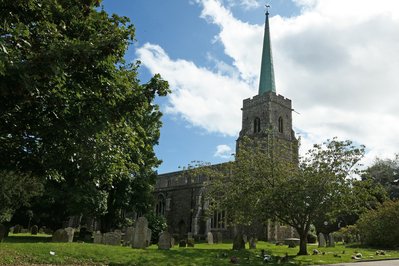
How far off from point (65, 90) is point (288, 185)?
12.7 meters

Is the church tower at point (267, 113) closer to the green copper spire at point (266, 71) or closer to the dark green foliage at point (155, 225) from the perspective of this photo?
the green copper spire at point (266, 71)

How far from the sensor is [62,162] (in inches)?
345

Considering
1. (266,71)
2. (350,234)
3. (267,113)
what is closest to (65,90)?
(350,234)

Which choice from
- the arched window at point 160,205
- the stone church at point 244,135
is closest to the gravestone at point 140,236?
the stone church at point 244,135

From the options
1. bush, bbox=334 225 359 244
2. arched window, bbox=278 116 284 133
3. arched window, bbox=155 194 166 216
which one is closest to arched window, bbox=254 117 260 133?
arched window, bbox=278 116 284 133

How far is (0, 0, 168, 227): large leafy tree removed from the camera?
5719 millimetres

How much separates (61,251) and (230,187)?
33.1ft

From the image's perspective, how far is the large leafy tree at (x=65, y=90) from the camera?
225 inches

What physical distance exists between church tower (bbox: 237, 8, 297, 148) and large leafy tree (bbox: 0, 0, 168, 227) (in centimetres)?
3368

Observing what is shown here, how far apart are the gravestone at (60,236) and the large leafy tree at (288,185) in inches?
330

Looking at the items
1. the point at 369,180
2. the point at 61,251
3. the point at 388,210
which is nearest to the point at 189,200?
the point at 388,210

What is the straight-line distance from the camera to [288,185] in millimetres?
17047

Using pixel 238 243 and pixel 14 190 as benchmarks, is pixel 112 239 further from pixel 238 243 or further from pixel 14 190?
pixel 14 190

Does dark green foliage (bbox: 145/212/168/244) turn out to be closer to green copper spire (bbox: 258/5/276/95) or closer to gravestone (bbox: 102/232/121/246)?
gravestone (bbox: 102/232/121/246)
